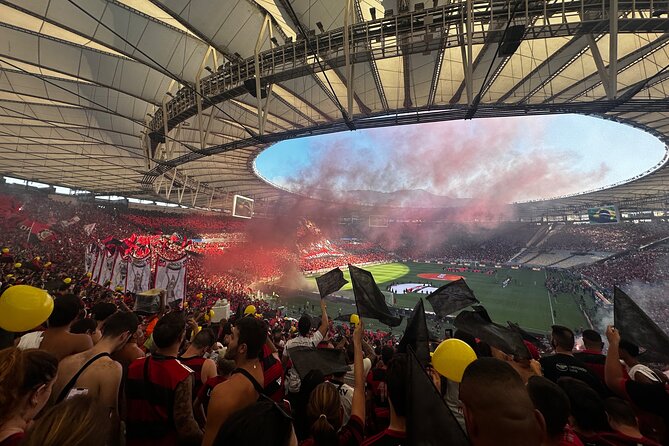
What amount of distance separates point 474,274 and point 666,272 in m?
18.1

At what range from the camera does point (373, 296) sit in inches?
166

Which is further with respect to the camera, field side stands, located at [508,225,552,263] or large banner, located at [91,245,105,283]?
field side stands, located at [508,225,552,263]

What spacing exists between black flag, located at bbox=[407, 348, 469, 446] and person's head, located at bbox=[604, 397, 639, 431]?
1776 millimetres

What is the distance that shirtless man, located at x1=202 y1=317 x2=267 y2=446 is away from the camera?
6.20ft

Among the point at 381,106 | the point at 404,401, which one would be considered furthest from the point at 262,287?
the point at 404,401

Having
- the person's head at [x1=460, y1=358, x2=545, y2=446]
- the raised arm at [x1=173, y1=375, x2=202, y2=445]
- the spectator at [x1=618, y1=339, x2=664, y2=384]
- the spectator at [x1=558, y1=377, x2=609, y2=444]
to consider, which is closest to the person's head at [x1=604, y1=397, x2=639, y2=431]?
the spectator at [x1=558, y1=377, x2=609, y2=444]

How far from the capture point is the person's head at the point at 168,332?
254 cm

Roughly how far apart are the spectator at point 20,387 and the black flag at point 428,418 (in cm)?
210

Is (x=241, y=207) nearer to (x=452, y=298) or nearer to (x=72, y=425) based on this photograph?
(x=452, y=298)

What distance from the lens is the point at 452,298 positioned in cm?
496

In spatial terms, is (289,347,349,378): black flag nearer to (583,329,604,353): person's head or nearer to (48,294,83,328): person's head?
(48,294,83,328): person's head

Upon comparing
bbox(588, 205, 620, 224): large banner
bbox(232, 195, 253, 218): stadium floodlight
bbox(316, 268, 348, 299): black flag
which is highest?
bbox(588, 205, 620, 224): large banner

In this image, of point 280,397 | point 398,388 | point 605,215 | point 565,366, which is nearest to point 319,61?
point 280,397

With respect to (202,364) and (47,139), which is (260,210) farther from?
(202,364)
